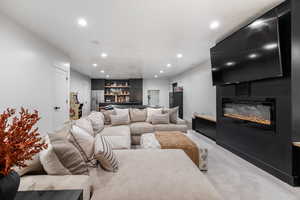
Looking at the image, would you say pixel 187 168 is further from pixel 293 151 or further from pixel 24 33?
pixel 24 33

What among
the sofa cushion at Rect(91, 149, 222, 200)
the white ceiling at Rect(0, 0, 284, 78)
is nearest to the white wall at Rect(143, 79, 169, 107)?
the white ceiling at Rect(0, 0, 284, 78)

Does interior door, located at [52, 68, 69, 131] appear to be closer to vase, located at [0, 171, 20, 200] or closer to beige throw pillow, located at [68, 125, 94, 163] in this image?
beige throw pillow, located at [68, 125, 94, 163]

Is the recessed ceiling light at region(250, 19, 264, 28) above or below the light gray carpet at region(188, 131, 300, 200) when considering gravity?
A: above

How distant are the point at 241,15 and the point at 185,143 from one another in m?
2.32

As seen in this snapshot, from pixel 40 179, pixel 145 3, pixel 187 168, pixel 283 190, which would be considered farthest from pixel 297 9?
pixel 40 179

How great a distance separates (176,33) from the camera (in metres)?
2.86

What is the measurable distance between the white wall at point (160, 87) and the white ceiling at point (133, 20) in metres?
5.55

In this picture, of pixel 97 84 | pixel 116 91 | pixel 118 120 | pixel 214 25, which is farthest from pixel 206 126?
pixel 97 84

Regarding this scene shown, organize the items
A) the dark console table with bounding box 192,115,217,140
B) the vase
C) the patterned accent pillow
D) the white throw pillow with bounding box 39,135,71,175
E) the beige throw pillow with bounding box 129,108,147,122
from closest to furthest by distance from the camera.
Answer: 1. the vase
2. the white throw pillow with bounding box 39,135,71,175
3. the patterned accent pillow
4. the dark console table with bounding box 192,115,217,140
5. the beige throw pillow with bounding box 129,108,147,122

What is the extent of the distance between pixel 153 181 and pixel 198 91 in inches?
190

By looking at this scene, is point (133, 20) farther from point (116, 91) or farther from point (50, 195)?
point (116, 91)

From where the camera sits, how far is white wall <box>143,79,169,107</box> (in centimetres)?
923

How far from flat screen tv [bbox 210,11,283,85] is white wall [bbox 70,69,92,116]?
5933 millimetres

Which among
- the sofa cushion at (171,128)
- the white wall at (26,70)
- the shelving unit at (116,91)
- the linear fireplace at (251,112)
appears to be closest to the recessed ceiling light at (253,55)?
the linear fireplace at (251,112)
